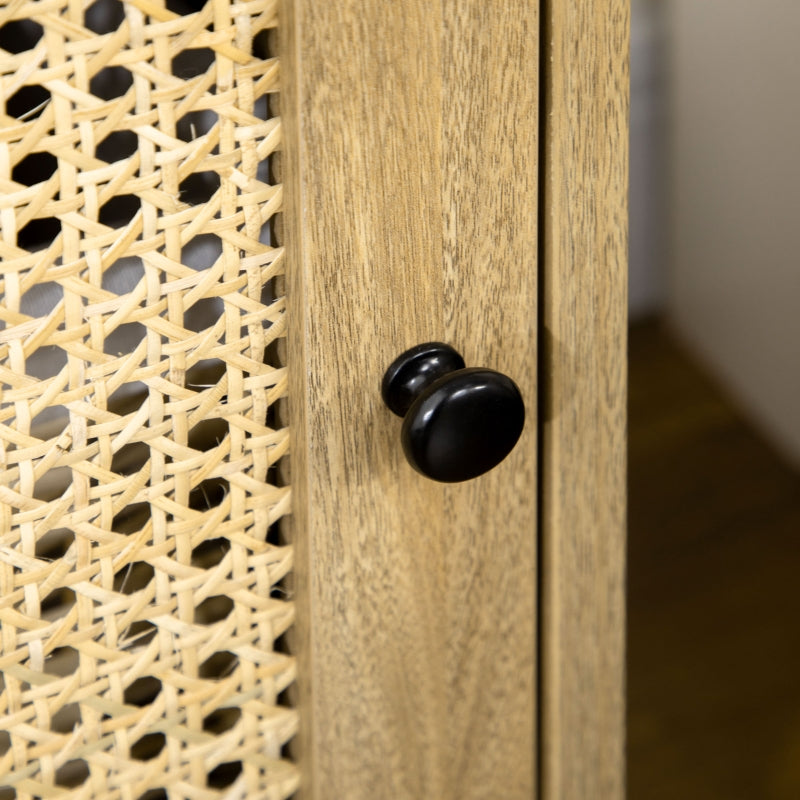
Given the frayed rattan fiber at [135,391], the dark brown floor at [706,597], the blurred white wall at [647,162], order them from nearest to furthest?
1. the frayed rattan fiber at [135,391]
2. the dark brown floor at [706,597]
3. the blurred white wall at [647,162]

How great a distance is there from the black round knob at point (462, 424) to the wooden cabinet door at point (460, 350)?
24 mm

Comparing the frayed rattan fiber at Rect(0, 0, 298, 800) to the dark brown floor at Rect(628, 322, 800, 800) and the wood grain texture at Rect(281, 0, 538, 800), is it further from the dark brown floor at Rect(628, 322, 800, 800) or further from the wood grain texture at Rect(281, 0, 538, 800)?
the dark brown floor at Rect(628, 322, 800, 800)

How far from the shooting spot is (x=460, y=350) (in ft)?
0.99

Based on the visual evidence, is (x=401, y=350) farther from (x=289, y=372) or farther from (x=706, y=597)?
(x=706, y=597)

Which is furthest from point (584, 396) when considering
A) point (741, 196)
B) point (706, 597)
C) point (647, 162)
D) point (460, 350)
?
point (647, 162)

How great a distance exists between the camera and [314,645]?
314 mm

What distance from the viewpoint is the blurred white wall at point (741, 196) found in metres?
1.27

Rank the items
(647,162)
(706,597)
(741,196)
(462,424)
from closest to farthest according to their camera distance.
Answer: (462,424)
(706,597)
(741,196)
(647,162)

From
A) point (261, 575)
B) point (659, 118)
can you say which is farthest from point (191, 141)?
point (659, 118)

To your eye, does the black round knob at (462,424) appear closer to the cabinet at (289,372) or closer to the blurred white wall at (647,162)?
the cabinet at (289,372)

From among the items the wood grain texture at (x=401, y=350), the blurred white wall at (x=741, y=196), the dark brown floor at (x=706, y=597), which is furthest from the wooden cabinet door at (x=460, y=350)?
the blurred white wall at (x=741, y=196)

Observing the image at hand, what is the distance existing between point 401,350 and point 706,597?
953 mm

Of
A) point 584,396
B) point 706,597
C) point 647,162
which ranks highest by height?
point 584,396

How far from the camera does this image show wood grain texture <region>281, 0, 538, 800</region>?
10.5 inches
